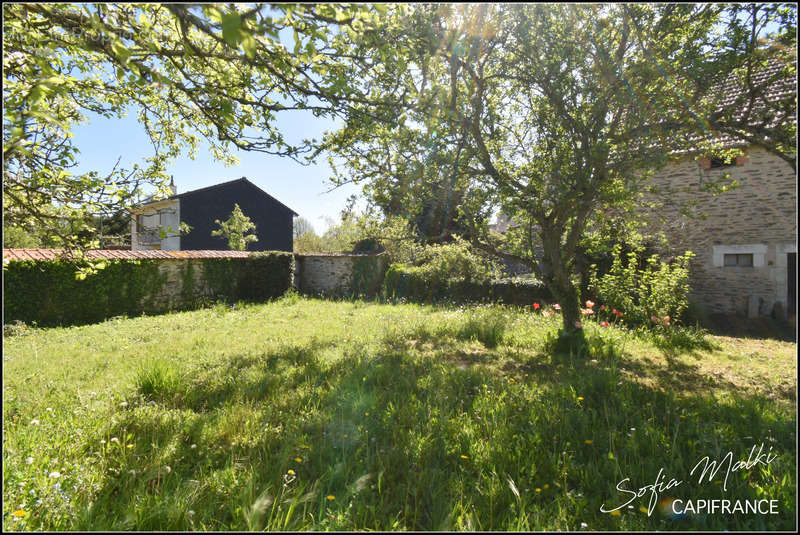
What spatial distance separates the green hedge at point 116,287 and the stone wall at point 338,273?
278 centimetres

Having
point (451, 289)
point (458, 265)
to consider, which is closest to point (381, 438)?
point (451, 289)

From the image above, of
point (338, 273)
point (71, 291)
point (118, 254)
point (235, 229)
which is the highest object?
point (235, 229)

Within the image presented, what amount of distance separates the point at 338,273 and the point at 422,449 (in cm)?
1513

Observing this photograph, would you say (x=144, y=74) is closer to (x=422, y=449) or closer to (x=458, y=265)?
(x=422, y=449)

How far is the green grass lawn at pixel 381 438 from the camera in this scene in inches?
81.7

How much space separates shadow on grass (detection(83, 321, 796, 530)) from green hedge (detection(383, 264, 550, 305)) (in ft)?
21.0

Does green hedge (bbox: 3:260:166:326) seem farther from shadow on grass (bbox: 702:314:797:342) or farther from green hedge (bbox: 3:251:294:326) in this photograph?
shadow on grass (bbox: 702:314:797:342)

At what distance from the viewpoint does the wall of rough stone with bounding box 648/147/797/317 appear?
948cm

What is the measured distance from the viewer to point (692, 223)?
10.9 metres

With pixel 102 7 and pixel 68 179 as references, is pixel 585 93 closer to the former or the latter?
pixel 102 7

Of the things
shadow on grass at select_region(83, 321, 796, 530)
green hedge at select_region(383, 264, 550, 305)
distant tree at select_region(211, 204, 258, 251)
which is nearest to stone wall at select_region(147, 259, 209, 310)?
green hedge at select_region(383, 264, 550, 305)

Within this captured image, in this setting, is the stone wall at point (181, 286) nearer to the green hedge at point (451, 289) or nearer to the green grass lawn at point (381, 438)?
the green grass lawn at point (381, 438)

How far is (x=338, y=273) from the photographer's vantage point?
17.4m

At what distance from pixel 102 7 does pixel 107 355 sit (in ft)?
18.4
